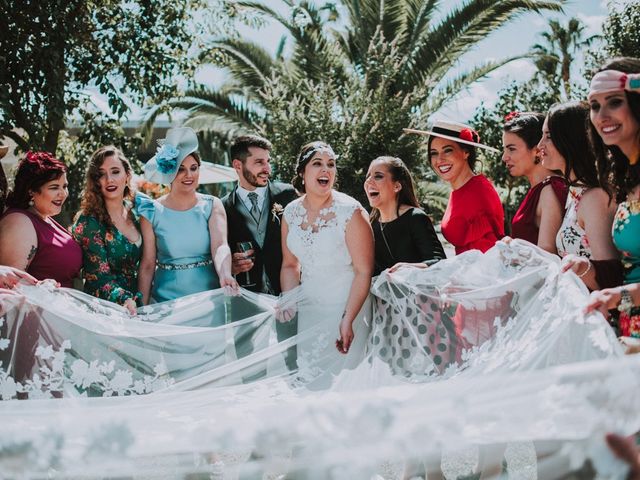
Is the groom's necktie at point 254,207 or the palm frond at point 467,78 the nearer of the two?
the groom's necktie at point 254,207

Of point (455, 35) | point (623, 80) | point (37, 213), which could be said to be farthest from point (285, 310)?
point (455, 35)

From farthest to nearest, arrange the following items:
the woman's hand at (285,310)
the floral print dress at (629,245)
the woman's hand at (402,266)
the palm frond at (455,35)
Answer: the palm frond at (455,35), the woman's hand at (285,310), the woman's hand at (402,266), the floral print dress at (629,245)

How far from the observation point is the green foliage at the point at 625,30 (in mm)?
11320

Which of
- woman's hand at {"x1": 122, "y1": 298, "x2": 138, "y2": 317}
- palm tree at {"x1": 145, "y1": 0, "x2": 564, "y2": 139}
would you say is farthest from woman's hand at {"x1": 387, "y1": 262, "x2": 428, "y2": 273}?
palm tree at {"x1": 145, "y1": 0, "x2": 564, "y2": 139}

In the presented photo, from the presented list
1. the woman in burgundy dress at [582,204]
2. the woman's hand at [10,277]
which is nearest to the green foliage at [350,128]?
the woman in burgundy dress at [582,204]

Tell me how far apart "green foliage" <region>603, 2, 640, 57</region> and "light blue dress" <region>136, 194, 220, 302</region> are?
31.9 ft

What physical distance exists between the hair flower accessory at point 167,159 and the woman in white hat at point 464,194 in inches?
61.9

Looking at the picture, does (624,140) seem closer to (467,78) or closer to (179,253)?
(179,253)

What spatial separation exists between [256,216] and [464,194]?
1.44 metres

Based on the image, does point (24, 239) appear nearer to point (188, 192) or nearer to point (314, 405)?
point (188, 192)

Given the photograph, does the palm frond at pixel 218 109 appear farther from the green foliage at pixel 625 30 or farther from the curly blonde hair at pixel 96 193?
the curly blonde hair at pixel 96 193

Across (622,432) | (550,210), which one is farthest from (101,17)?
(622,432)

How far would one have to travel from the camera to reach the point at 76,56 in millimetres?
6125

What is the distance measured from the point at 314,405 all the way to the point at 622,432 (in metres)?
0.83
